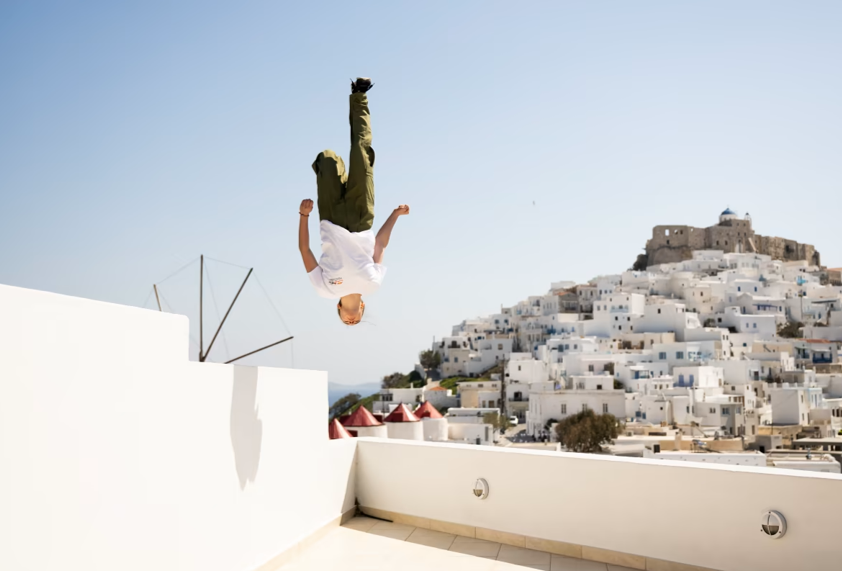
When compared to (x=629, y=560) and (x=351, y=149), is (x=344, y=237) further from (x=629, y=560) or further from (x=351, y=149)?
(x=629, y=560)

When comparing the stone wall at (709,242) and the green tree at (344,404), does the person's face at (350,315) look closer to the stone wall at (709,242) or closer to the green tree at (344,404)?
the green tree at (344,404)

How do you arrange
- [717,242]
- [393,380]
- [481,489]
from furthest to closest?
[717,242] → [393,380] → [481,489]

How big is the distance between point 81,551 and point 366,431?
9.12 m

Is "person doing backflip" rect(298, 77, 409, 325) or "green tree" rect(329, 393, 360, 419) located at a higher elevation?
"person doing backflip" rect(298, 77, 409, 325)

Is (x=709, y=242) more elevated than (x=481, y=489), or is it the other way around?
(x=709, y=242)

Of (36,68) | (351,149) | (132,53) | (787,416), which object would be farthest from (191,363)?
(787,416)

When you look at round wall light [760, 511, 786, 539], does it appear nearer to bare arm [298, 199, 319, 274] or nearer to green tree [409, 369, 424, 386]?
bare arm [298, 199, 319, 274]

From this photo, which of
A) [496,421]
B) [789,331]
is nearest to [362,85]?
[496,421]

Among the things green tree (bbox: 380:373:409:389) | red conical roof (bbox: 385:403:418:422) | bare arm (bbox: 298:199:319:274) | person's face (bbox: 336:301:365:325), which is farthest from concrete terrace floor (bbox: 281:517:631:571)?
green tree (bbox: 380:373:409:389)

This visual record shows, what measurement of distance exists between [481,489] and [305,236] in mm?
1891

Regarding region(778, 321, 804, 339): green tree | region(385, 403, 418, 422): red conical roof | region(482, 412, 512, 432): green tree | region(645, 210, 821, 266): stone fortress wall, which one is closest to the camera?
region(385, 403, 418, 422): red conical roof

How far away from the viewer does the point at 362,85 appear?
324 cm

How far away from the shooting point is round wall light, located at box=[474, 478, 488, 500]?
400 centimetres

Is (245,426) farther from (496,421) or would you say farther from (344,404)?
(344,404)
